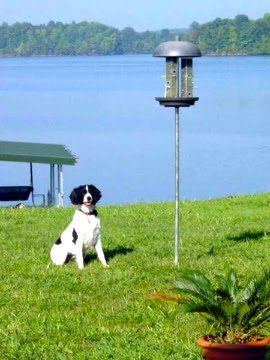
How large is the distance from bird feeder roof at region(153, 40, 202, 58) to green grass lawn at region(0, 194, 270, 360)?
2.23 metres

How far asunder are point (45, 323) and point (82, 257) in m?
2.29

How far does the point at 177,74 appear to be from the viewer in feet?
36.9

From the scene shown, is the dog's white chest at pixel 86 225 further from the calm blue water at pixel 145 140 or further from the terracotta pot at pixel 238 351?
the calm blue water at pixel 145 140

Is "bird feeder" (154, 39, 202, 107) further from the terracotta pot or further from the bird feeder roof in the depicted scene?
the terracotta pot

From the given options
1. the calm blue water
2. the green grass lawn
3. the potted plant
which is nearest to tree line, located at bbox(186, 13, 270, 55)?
the calm blue water

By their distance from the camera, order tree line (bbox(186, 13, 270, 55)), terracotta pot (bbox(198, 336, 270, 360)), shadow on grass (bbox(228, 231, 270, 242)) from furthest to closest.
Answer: tree line (bbox(186, 13, 270, 55)) → shadow on grass (bbox(228, 231, 270, 242)) → terracotta pot (bbox(198, 336, 270, 360))

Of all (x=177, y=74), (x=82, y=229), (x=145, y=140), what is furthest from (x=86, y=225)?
(x=145, y=140)

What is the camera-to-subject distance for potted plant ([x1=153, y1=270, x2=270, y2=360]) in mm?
7070

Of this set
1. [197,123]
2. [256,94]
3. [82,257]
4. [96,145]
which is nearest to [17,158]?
[82,257]

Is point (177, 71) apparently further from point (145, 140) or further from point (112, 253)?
point (145, 140)

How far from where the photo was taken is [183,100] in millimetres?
11117

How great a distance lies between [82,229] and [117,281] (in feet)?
2.63

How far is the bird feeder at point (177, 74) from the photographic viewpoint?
1106 centimetres

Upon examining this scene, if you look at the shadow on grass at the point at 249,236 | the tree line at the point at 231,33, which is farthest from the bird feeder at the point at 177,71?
the tree line at the point at 231,33
